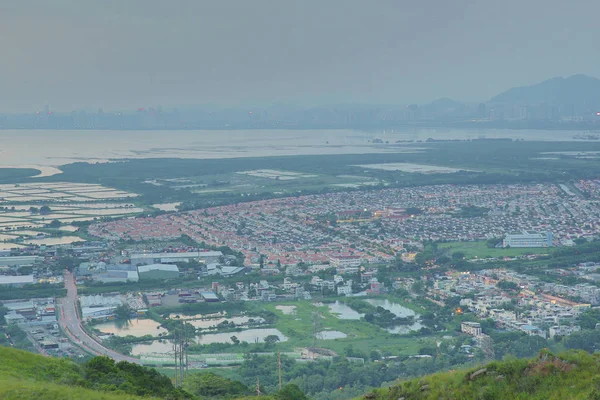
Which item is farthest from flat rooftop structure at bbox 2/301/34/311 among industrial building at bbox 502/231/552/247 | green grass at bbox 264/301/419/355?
industrial building at bbox 502/231/552/247

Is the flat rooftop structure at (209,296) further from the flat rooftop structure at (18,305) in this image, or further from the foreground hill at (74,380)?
the foreground hill at (74,380)

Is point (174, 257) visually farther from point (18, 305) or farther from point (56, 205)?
point (56, 205)

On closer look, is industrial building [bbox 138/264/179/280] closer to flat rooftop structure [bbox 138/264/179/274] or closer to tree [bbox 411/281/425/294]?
flat rooftop structure [bbox 138/264/179/274]

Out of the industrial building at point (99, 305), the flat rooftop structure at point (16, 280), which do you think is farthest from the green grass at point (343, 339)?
the flat rooftop structure at point (16, 280)

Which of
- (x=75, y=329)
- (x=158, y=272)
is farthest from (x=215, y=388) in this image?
(x=158, y=272)

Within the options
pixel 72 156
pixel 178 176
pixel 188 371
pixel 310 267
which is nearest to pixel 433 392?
pixel 188 371
